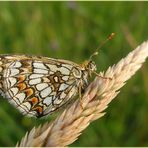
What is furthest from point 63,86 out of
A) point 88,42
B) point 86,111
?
point 88,42

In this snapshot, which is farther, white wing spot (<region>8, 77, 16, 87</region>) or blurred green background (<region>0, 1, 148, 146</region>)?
blurred green background (<region>0, 1, 148, 146</region>)

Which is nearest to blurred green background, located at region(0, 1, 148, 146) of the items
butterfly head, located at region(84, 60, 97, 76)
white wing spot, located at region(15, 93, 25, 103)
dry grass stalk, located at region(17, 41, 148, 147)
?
butterfly head, located at region(84, 60, 97, 76)

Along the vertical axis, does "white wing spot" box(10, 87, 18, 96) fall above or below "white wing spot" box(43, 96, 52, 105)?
above

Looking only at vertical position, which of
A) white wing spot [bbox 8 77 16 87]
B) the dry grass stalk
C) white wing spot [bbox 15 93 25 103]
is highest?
white wing spot [bbox 8 77 16 87]

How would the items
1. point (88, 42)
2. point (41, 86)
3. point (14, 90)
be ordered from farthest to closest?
point (88, 42)
point (41, 86)
point (14, 90)

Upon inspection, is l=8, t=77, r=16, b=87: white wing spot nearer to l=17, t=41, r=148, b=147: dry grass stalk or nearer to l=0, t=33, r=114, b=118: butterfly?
l=0, t=33, r=114, b=118: butterfly

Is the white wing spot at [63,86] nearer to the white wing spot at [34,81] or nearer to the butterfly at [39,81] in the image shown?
the butterfly at [39,81]

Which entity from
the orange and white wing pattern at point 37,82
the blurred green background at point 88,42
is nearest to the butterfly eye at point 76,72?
the orange and white wing pattern at point 37,82

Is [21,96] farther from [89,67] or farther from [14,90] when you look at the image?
[89,67]
